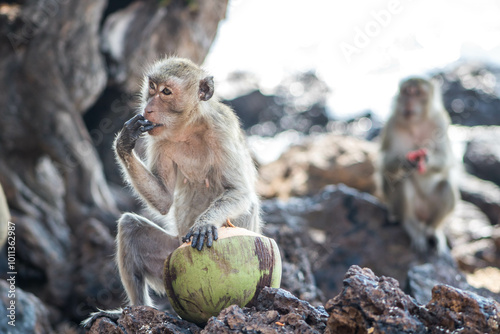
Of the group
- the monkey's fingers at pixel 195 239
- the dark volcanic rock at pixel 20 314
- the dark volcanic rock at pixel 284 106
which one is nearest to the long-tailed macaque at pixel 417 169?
the dark volcanic rock at pixel 20 314

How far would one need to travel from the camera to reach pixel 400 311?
2.16 m

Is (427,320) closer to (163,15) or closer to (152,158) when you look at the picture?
(152,158)

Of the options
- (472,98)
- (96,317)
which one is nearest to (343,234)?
(96,317)

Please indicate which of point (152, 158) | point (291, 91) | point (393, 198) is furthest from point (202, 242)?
point (291, 91)

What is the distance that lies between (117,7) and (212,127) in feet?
19.1

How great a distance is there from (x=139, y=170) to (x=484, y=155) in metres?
9.45

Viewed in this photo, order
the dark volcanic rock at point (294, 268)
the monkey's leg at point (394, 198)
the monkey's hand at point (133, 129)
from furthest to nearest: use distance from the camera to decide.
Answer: the monkey's leg at point (394, 198) < the dark volcanic rock at point (294, 268) < the monkey's hand at point (133, 129)

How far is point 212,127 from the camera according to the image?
3.43 meters

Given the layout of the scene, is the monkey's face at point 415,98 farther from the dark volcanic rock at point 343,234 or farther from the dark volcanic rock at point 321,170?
→ the dark volcanic rock at point 321,170

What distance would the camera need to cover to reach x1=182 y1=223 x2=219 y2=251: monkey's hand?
8.55 feet

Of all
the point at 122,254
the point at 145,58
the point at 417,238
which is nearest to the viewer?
the point at 122,254

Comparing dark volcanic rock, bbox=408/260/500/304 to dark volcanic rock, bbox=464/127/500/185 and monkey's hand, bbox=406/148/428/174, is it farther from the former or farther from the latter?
dark volcanic rock, bbox=464/127/500/185

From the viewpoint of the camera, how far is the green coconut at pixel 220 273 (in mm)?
2539

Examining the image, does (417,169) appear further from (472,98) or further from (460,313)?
(472,98)
